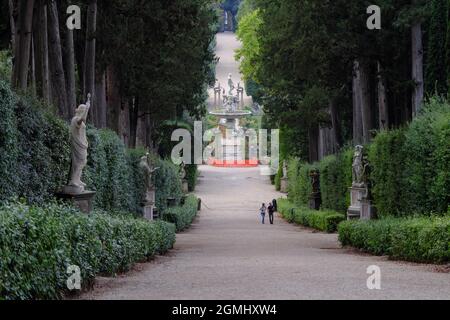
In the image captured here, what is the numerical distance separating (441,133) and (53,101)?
9.63 m

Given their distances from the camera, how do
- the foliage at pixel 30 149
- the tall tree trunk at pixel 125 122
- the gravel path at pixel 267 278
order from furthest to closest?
the tall tree trunk at pixel 125 122 → the foliage at pixel 30 149 → the gravel path at pixel 267 278

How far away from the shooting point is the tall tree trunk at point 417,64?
3019 centimetres

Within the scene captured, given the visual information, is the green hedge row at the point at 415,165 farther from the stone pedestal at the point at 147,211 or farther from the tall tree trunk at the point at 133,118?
the tall tree trunk at the point at 133,118

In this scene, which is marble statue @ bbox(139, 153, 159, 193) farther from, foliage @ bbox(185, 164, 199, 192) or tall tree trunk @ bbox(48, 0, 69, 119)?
foliage @ bbox(185, 164, 199, 192)

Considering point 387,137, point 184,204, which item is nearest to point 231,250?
point 387,137

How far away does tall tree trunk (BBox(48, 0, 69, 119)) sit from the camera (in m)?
22.8

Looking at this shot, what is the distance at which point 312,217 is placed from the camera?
128ft

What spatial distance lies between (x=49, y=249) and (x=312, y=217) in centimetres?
2944

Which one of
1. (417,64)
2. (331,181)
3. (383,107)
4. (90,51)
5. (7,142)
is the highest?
(417,64)

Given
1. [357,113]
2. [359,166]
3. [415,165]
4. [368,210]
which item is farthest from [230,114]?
[415,165]

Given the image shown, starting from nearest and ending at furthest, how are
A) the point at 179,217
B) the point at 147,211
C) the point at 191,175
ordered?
the point at 147,211
the point at 179,217
the point at 191,175

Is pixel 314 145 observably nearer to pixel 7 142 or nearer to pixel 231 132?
pixel 7 142

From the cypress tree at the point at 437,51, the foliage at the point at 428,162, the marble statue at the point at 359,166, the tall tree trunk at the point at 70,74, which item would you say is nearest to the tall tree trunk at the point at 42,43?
the tall tree trunk at the point at 70,74

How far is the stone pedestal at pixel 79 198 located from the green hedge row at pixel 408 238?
606 cm
